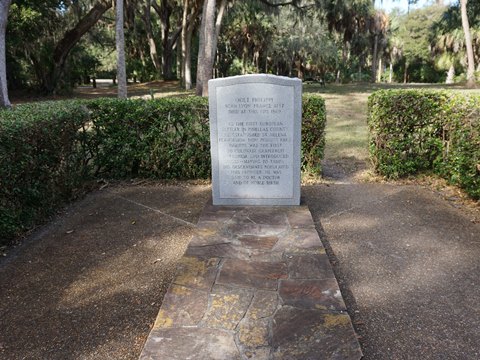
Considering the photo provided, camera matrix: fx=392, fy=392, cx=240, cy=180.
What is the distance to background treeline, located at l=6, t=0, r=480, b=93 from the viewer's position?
791 inches

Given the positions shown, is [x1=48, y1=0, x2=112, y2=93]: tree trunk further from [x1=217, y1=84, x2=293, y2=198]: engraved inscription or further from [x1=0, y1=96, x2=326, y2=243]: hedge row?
[x1=217, y1=84, x2=293, y2=198]: engraved inscription

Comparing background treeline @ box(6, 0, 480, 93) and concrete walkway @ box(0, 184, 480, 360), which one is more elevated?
background treeline @ box(6, 0, 480, 93)

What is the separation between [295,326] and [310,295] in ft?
1.23

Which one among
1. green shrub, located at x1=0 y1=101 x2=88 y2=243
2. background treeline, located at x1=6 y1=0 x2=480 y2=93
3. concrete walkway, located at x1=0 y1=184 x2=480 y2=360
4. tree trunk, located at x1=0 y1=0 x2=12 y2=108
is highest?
background treeline, located at x1=6 y1=0 x2=480 y2=93

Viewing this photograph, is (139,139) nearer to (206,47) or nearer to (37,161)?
(37,161)

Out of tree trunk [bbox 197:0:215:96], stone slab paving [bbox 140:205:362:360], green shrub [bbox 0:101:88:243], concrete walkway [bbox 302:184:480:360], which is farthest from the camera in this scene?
tree trunk [bbox 197:0:215:96]

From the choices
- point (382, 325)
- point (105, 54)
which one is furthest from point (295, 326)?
point (105, 54)

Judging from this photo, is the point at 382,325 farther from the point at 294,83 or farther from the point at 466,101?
the point at 466,101

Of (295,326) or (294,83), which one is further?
(294,83)

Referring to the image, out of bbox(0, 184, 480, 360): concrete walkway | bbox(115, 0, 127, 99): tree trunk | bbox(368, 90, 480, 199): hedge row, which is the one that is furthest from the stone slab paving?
bbox(115, 0, 127, 99): tree trunk

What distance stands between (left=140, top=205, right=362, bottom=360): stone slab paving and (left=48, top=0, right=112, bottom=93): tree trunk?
61.8ft

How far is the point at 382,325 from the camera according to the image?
2627 mm

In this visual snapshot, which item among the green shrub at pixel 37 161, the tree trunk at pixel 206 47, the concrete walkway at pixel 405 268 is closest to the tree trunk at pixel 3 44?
the tree trunk at pixel 206 47

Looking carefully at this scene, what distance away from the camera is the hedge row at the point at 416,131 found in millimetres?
5438
